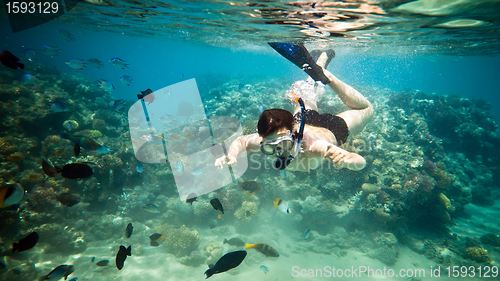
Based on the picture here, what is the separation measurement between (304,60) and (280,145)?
3.22 meters

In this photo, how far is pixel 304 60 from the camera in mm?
4895

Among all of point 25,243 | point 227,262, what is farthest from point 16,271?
point 227,262

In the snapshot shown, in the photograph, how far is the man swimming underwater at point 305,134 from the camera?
256cm

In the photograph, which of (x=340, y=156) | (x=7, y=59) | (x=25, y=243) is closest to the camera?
(x=340, y=156)

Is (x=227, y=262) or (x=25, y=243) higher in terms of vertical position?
(x=227, y=262)

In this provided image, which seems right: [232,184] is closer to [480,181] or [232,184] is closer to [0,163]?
[0,163]

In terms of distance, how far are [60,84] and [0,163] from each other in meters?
10.4

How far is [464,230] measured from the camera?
372 inches

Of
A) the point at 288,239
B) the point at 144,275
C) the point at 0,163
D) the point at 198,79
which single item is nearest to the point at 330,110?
the point at 288,239

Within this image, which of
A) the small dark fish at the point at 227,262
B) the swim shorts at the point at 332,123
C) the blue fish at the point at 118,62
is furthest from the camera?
the blue fish at the point at 118,62

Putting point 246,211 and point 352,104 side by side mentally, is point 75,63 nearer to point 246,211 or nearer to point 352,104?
point 246,211

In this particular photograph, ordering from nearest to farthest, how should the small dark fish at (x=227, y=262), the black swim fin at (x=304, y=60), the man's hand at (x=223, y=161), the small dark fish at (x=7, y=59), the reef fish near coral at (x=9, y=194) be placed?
the man's hand at (x=223, y=161) → the reef fish near coral at (x=9, y=194) → the small dark fish at (x=227, y=262) → the small dark fish at (x=7, y=59) → the black swim fin at (x=304, y=60)

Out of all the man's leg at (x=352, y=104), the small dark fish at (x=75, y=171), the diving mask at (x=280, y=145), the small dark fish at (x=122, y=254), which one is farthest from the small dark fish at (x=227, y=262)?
the man's leg at (x=352, y=104)

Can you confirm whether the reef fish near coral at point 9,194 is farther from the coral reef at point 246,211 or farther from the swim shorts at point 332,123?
the coral reef at point 246,211
